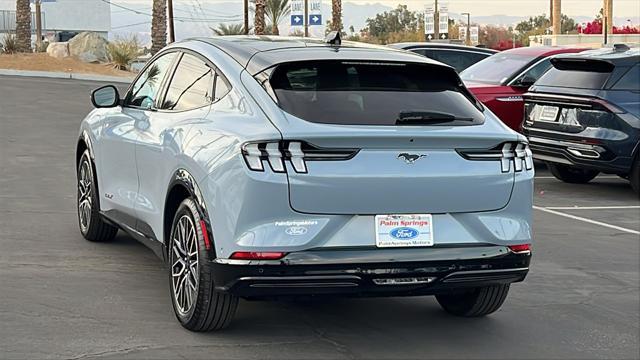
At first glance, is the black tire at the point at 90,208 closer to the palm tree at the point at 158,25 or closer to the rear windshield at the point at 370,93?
the rear windshield at the point at 370,93

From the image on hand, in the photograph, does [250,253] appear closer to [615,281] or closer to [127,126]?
[127,126]

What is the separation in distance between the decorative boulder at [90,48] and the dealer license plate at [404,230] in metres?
34.2

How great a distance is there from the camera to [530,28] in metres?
109

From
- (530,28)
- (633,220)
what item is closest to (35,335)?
(633,220)

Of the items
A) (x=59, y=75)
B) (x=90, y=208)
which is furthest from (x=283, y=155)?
(x=59, y=75)

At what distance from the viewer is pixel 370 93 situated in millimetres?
5805

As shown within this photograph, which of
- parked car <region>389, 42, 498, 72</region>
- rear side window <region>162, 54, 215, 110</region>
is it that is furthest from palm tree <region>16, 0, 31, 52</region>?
rear side window <region>162, 54, 215, 110</region>

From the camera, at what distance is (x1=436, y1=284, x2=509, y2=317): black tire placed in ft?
21.0

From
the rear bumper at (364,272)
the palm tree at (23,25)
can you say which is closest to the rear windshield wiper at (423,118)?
the rear bumper at (364,272)

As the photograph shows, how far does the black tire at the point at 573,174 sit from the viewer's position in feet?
45.4

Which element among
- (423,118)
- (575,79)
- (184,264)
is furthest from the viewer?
(575,79)

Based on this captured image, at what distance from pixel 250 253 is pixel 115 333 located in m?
1.14

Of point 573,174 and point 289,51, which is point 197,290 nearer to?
point 289,51

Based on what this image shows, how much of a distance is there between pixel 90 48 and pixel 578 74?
2927 centimetres
